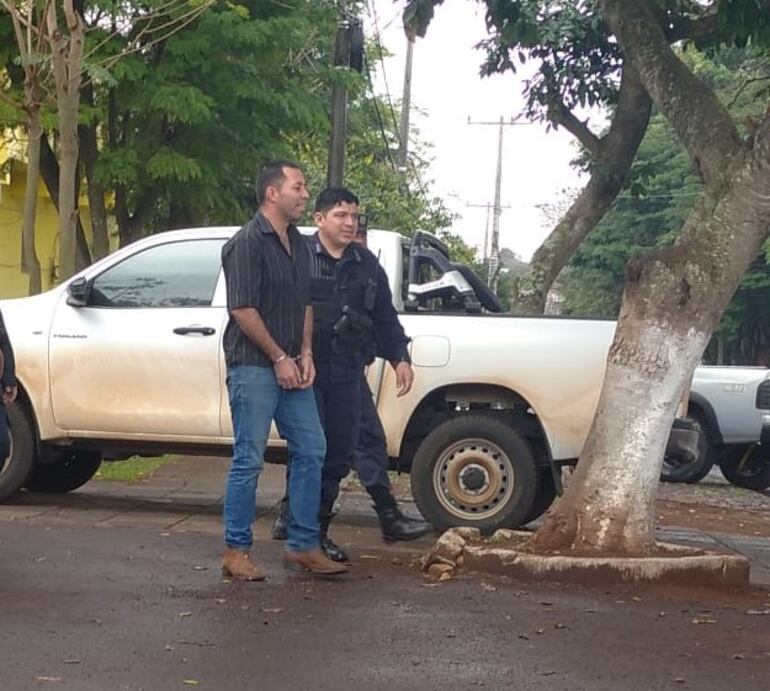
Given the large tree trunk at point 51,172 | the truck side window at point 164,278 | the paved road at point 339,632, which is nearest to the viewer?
the paved road at point 339,632

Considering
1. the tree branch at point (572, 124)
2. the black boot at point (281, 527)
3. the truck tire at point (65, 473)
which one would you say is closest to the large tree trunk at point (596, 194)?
the tree branch at point (572, 124)

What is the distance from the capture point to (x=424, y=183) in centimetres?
3494

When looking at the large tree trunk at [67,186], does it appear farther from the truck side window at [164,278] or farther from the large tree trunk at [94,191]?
the large tree trunk at [94,191]

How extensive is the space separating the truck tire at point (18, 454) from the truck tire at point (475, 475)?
93.1 inches

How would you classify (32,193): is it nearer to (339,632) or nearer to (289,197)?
(289,197)

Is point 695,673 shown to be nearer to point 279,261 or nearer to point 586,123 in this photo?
point 279,261

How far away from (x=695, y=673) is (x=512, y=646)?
0.69 meters

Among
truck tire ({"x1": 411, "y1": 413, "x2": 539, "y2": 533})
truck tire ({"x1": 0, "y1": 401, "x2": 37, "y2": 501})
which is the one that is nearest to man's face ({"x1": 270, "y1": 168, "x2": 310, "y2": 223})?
truck tire ({"x1": 411, "y1": 413, "x2": 539, "y2": 533})

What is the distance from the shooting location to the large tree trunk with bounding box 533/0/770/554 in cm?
680

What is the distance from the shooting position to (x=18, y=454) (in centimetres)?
865

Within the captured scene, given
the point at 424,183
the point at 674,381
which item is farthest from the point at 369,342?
the point at 424,183

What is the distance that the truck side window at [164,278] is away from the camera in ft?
28.7

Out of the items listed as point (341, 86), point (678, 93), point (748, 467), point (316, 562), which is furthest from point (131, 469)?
point (748, 467)

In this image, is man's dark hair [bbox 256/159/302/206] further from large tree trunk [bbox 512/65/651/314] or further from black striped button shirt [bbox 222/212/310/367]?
large tree trunk [bbox 512/65/651/314]
